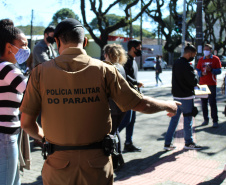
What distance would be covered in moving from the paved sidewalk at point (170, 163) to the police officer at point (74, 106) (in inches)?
93.5

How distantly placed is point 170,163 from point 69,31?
3525mm

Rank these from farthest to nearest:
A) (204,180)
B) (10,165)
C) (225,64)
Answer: (225,64), (204,180), (10,165)

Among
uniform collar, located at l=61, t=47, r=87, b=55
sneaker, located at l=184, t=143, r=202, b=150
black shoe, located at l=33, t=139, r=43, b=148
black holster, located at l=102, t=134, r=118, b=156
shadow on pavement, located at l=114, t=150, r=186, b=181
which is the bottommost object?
shadow on pavement, located at l=114, t=150, r=186, b=181

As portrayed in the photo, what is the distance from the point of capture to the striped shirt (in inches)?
93.0

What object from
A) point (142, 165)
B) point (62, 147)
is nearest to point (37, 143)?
point (142, 165)

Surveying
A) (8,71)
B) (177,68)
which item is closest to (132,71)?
(177,68)

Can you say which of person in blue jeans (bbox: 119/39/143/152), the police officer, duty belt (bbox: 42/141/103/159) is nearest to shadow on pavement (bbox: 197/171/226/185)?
person in blue jeans (bbox: 119/39/143/152)

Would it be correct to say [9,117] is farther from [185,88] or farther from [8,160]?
[185,88]

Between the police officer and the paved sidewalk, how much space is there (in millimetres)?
2375

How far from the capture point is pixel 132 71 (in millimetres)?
5070

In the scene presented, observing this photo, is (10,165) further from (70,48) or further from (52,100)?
(70,48)

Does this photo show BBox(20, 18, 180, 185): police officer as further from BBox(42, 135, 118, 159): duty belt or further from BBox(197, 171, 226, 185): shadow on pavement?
BBox(197, 171, 226, 185): shadow on pavement

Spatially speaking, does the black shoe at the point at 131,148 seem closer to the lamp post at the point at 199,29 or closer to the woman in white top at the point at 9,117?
the woman in white top at the point at 9,117

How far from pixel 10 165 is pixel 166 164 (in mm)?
3041
